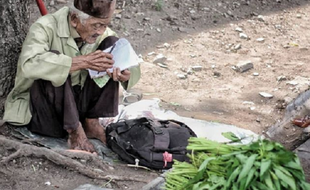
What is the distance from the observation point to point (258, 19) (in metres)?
7.80

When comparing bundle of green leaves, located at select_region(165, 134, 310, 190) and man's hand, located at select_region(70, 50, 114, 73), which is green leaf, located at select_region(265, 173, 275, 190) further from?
man's hand, located at select_region(70, 50, 114, 73)

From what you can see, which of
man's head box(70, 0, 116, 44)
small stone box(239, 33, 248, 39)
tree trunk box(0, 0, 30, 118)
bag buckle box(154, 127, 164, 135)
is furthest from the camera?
small stone box(239, 33, 248, 39)

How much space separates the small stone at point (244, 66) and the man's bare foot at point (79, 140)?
105 inches

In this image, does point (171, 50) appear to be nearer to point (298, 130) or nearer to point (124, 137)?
point (298, 130)

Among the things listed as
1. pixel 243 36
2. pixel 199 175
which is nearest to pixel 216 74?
pixel 243 36

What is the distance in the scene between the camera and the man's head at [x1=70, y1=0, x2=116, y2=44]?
3922 mm

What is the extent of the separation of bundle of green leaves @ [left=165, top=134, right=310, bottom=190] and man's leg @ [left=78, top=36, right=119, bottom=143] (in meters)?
1.52

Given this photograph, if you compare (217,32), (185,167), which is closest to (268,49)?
(217,32)

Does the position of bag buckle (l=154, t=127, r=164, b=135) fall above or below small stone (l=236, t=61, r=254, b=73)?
below

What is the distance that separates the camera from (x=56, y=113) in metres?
4.16

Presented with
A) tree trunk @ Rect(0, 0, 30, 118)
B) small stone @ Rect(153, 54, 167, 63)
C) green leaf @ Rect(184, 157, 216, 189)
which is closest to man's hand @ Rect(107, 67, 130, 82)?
tree trunk @ Rect(0, 0, 30, 118)

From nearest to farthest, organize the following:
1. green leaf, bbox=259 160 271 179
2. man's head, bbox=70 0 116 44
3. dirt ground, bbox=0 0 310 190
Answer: green leaf, bbox=259 160 271 179 → man's head, bbox=70 0 116 44 → dirt ground, bbox=0 0 310 190

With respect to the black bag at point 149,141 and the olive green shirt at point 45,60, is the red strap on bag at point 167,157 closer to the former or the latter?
the black bag at point 149,141

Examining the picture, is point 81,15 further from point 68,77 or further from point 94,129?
point 94,129
